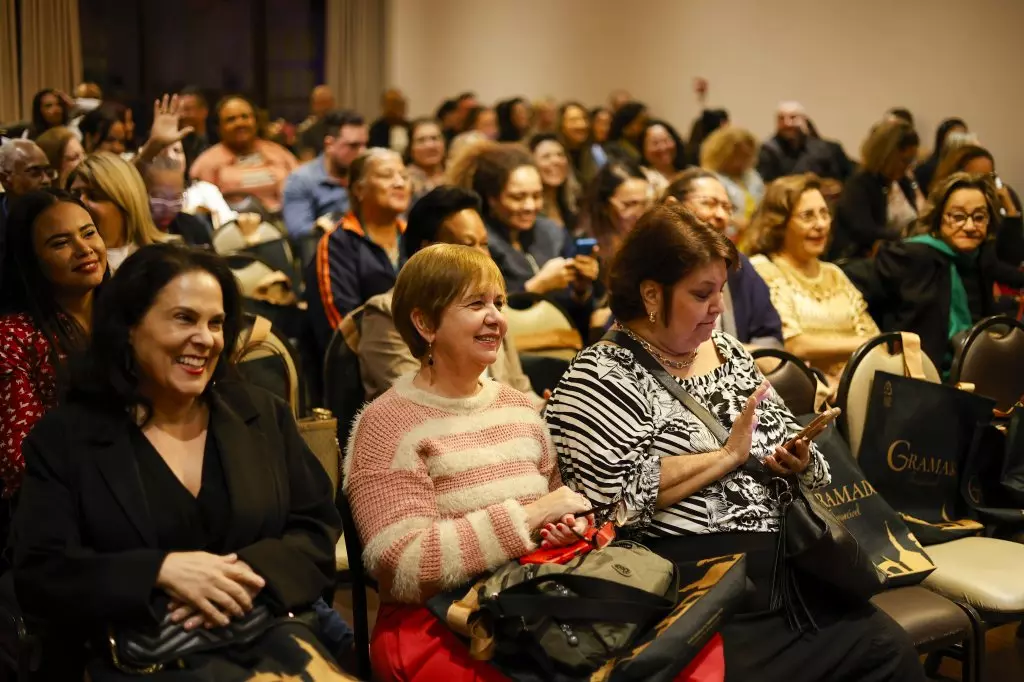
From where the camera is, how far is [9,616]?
229 cm

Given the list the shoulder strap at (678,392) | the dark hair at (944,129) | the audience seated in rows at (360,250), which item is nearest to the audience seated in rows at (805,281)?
the audience seated in rows at (360,250)

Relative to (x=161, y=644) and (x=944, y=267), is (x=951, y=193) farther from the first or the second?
(x=161, y=644)

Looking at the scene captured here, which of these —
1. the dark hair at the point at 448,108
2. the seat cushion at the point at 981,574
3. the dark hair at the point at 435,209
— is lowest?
the seat cushion at the point at 981,574

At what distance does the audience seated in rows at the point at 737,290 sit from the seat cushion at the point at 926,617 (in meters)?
1.21

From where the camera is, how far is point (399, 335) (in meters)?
2.94

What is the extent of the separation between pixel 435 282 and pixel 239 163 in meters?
5.23

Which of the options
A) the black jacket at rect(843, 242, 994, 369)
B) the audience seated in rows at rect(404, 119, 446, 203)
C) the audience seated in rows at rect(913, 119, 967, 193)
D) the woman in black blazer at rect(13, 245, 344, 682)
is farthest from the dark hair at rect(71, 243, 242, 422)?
the audience seated in rows at rect(913, 119, 967, 193)

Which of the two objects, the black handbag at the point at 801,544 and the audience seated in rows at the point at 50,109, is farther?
the audience seated in rows at the point at 50,109

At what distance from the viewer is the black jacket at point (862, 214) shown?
6.45 metres

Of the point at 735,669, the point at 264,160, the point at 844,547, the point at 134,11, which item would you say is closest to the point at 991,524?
the point at 844,547

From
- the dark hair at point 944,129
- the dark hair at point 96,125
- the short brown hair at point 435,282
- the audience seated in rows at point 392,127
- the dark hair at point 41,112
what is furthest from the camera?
the audience seated in rows at point 392,127

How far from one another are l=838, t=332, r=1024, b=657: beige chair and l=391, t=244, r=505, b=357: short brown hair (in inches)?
51.2

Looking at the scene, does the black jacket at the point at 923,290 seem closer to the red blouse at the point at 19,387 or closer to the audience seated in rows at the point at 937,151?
the red blouse at the point at 19,387

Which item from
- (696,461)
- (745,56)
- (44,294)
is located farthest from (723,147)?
(44,294)
